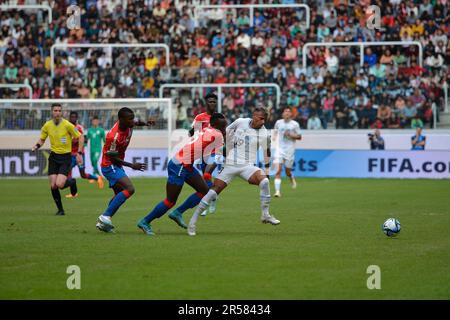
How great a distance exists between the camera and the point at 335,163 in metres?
33.7

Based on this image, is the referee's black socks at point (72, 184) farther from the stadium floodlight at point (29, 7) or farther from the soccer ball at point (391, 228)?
the stadium floodlight at point (29, 7)

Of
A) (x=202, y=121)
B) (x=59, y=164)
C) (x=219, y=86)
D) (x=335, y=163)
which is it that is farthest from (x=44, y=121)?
(x=202, y=121)

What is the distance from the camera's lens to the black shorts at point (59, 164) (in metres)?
19.8

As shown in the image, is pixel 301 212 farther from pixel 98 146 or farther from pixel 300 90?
pixel 300 90

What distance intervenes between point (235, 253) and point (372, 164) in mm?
20906

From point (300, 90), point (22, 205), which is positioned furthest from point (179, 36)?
point (22, 205)

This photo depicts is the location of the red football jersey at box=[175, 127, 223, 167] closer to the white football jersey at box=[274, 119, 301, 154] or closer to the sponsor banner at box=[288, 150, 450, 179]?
the white football jersey at box=[274, 119, 301, 154]

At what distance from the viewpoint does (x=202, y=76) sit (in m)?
37.1

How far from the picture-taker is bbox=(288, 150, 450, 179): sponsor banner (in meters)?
32.4

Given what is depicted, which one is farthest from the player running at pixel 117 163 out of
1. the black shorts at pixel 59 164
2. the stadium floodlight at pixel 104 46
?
the stadium floodlight at pixel 104 46

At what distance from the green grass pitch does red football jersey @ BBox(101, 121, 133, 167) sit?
4.26 feet

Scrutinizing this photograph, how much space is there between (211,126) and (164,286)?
5743mm

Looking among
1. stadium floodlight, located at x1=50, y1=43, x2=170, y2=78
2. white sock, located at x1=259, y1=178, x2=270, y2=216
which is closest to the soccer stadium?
white sock, located at x1=259, y1=178, x2=270, y2=216

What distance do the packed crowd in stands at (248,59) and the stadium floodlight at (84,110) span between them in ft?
0.89
